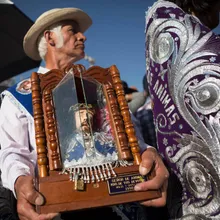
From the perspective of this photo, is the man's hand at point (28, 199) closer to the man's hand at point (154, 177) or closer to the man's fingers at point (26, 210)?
the man's fingers at point (26, 210)

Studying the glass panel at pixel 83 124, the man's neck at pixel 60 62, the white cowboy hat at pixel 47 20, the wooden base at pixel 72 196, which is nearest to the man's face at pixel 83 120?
the glass panel at pixel 83 124

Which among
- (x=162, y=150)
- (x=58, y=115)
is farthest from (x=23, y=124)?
(x=162, y=150)

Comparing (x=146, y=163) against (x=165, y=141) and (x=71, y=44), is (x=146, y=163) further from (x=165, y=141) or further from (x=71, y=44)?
(x=71, y=44)

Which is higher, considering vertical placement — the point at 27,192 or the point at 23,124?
the point at 23,124

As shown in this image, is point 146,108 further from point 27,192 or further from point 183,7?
point 27,192

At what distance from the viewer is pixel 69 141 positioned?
0.93 metres

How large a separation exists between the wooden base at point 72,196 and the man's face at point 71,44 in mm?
710

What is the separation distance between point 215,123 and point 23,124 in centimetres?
75

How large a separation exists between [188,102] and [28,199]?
0.68 metres

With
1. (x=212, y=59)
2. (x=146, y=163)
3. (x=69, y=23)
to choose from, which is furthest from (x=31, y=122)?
(x=212, y=59)

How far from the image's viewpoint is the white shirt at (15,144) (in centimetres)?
93

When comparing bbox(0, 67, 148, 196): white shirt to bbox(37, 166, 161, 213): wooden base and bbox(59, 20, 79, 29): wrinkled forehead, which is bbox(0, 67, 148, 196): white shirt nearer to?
bbox(37, 166, 161, 213): wooden base

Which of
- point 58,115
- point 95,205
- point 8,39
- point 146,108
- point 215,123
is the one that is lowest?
point 95,205

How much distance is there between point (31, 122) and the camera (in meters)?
Answer: 1.12
